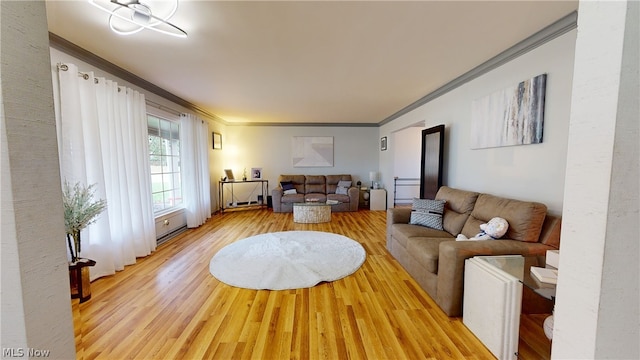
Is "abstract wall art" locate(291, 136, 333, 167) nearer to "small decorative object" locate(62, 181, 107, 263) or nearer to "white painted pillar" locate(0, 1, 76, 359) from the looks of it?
"small decorative object" locate(62, 181, 107, 263)

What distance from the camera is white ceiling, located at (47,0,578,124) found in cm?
172

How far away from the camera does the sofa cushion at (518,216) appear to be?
1.94 metres

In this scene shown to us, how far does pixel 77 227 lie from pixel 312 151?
17.1 feet

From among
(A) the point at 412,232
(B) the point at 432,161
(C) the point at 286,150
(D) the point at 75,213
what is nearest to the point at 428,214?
(A) the point at 412,232

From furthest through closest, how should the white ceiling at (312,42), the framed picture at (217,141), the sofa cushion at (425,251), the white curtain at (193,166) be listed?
the framed picture at (217,141)
the white curtain at (193,166)
the sofa cushion at (425,251)
the white ceiling at (312,42)

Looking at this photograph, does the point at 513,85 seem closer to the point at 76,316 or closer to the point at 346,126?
the point at 76,316

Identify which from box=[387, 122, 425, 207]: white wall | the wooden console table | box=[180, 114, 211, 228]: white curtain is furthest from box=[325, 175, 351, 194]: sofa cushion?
box=[180, 114, 211, 228]: white curtain

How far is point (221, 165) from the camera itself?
20.5 ft

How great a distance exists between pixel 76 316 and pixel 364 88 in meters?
3.76

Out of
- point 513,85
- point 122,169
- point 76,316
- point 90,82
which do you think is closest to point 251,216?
point 122,169

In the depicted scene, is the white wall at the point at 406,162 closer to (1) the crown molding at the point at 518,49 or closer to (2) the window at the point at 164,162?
(1) the crown molding at the point at 518,49

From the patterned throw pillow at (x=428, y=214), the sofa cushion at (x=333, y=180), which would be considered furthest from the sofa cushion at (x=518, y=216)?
the sofa cushion at (x=333, y=180)

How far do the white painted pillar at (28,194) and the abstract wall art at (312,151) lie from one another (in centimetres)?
614

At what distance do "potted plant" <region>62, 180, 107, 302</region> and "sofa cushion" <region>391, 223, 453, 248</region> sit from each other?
306cm
